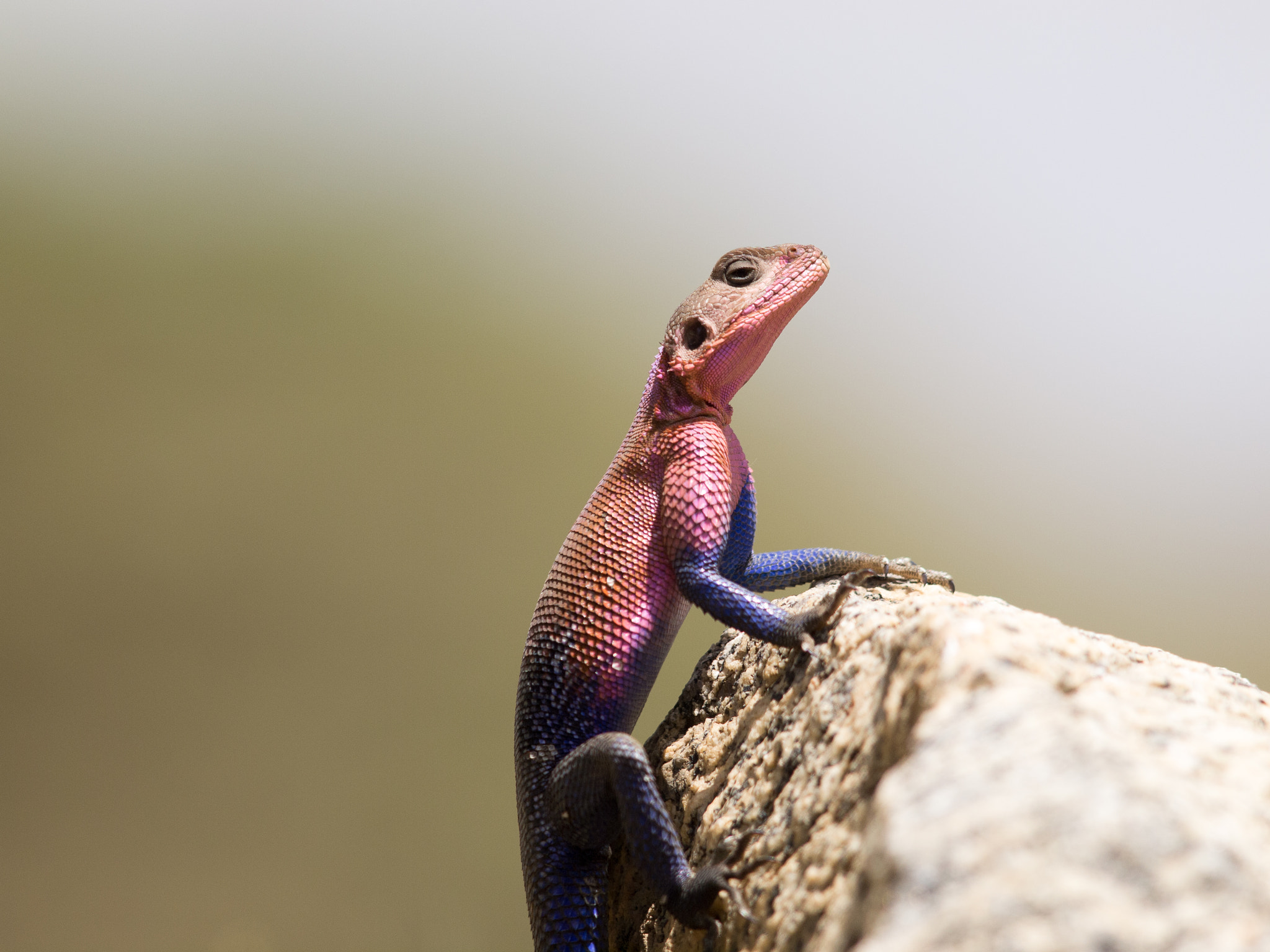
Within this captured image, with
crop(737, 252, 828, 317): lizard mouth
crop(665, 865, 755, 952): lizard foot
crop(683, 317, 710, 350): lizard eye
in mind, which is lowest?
crop(665, 865, 755, 952): lizard foot

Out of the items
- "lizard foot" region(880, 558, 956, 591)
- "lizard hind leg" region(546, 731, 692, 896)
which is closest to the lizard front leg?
"lizard foot" region(880, 558, 956, 591)

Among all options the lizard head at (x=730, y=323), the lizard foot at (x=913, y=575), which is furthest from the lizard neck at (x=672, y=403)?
the lizard foot at (x=913, y=575)

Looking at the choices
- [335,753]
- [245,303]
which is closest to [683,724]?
[335,753]

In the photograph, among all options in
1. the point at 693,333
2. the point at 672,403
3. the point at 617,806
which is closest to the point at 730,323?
the point at 693,333

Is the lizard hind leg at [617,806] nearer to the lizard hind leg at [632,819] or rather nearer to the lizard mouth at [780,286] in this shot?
the lizard hind leg at [632,819]

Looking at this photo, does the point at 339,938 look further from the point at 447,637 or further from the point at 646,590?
the point at 646,590

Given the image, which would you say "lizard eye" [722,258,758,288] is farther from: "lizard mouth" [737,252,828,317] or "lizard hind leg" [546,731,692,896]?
"lizard hind leg" [546,731,692,896]

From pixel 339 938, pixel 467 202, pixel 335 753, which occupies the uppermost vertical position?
pixel 467 202

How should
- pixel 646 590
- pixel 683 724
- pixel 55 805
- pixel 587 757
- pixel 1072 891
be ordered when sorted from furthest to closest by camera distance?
pixel 55 805
pixel 683 724
pixel 646 590
pixel 587 757
pixel 1072 891
